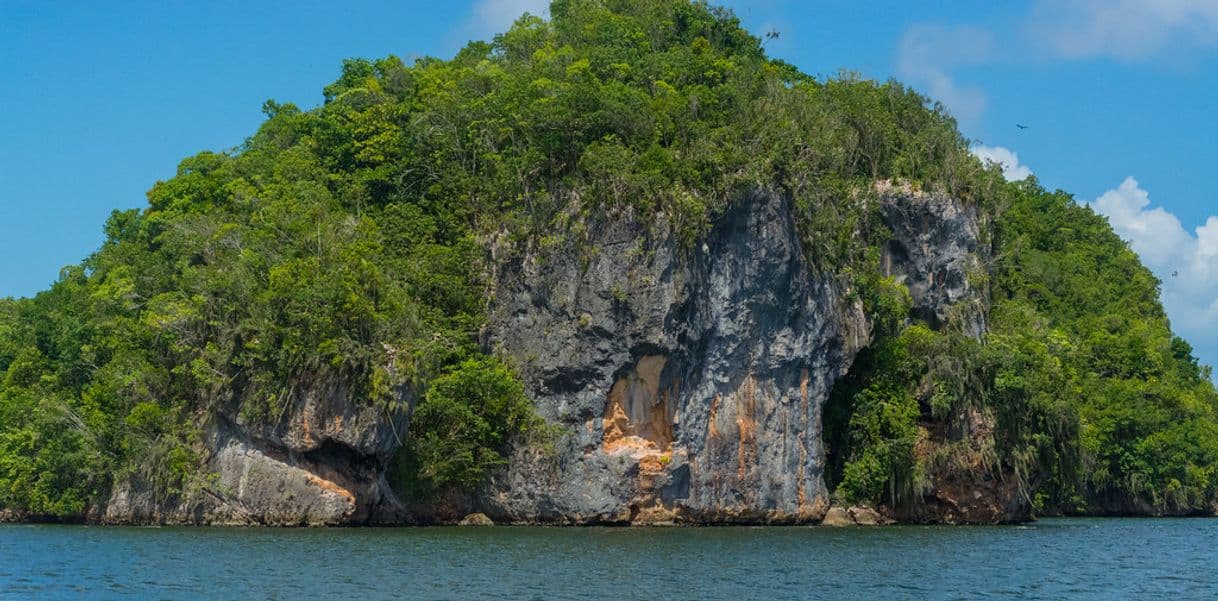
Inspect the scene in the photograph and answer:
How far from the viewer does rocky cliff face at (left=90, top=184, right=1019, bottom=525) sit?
39719 mm

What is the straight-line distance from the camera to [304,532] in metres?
37.0

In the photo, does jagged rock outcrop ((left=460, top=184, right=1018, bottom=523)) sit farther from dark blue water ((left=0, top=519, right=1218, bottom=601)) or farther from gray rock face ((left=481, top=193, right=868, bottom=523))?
dark blue water ((left=0, top=519, right=1218, bottom=601))

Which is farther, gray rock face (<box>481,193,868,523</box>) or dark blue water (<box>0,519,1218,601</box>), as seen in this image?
gray rock face (<box>481,193,868,523</box>)

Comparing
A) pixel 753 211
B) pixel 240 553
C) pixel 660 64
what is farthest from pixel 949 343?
pixel 240 553

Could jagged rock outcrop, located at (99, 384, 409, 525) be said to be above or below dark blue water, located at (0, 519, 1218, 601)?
above

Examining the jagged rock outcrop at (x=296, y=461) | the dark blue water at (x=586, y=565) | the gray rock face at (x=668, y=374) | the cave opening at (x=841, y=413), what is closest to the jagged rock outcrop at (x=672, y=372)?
the gray rock face at (x=668, y=374)

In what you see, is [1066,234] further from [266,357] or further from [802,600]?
[802,600]

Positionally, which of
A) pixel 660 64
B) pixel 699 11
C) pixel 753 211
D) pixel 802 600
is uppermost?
pixel 699 11

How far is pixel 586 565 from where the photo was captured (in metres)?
29.8

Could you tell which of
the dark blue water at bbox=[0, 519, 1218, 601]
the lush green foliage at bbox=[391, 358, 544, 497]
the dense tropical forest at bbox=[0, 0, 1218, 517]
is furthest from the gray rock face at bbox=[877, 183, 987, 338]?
the lush green foliage at bbox=[391, 358, 544, 497]

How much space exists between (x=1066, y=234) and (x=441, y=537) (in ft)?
160

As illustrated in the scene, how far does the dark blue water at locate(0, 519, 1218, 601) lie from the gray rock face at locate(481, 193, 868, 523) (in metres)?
2.01

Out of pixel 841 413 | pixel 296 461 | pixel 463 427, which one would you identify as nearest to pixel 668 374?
pixel 463 427

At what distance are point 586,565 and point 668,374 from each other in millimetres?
13204
